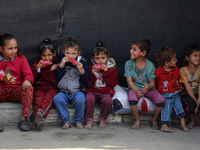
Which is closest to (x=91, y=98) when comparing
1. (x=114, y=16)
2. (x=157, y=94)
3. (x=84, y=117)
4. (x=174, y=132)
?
(x=84, y=117)

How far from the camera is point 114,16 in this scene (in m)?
4.94

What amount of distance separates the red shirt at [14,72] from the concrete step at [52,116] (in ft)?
0.95

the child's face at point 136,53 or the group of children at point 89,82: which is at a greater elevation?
the child's face at point 136,53

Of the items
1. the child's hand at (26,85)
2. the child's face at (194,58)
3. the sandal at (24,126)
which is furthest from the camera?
the child's face at (194,58)

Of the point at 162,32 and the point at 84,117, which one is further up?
the point at 162,32

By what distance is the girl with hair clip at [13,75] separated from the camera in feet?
13.2

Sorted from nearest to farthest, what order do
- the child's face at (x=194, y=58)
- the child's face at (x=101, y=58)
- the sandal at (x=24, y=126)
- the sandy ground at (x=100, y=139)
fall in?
the sandy ground at (x=100, y=139)
the sandal at (x=24, y=126)
the child's face at (x=101, y=58)
the child's face at (x=194, y=58)

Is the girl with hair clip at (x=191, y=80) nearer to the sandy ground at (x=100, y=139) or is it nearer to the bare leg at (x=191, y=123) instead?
the bare leg at (x=191, y=123)

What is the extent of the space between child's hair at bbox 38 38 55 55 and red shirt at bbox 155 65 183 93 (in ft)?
5.40

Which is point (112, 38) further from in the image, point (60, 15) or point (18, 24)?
point (18, 24)

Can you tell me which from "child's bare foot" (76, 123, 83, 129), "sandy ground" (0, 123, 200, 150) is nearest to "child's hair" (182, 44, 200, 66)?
"sandy ground" (0, 123, 200, 150)

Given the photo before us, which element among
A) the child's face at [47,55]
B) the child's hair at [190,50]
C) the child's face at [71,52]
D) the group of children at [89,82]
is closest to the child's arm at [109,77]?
the group of children at [89,82]

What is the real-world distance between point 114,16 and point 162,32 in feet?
2.90

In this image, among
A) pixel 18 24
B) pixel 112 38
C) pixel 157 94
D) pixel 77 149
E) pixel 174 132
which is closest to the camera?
pixel 77 149
